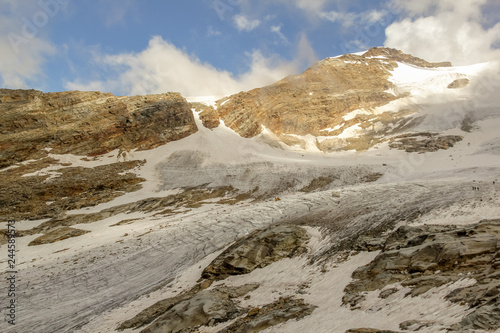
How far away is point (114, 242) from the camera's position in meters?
27.0

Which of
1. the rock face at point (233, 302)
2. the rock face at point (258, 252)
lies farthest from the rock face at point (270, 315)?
the rock face at point (258, 252)

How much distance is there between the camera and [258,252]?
1862cm

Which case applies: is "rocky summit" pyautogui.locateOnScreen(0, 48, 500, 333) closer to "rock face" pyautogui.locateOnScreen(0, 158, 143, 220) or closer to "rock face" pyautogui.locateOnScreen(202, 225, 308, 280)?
"rock face" pyautogui.locateOnScreen(202, 225, 308, 280)

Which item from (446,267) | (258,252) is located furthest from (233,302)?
(446,267)

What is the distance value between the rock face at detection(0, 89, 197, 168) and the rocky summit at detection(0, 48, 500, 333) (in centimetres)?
32

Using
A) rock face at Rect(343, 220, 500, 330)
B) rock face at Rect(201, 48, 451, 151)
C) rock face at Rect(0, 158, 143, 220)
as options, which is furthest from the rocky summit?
rock face at Rect(201, 48, 451, 151)

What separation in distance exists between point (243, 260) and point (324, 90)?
8524cm

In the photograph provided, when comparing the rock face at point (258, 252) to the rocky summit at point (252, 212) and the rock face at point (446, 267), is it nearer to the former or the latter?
the rocky summit at point (252, 212)

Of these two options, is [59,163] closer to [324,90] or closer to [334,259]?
[334,259]

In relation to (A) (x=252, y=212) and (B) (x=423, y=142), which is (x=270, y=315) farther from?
(B) (x=423, y=142)

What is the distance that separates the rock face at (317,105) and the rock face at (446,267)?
55108 mm

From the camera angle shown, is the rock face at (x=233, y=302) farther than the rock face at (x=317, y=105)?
No

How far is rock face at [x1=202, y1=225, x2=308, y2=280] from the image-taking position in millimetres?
17844

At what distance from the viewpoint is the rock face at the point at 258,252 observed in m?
17.8
